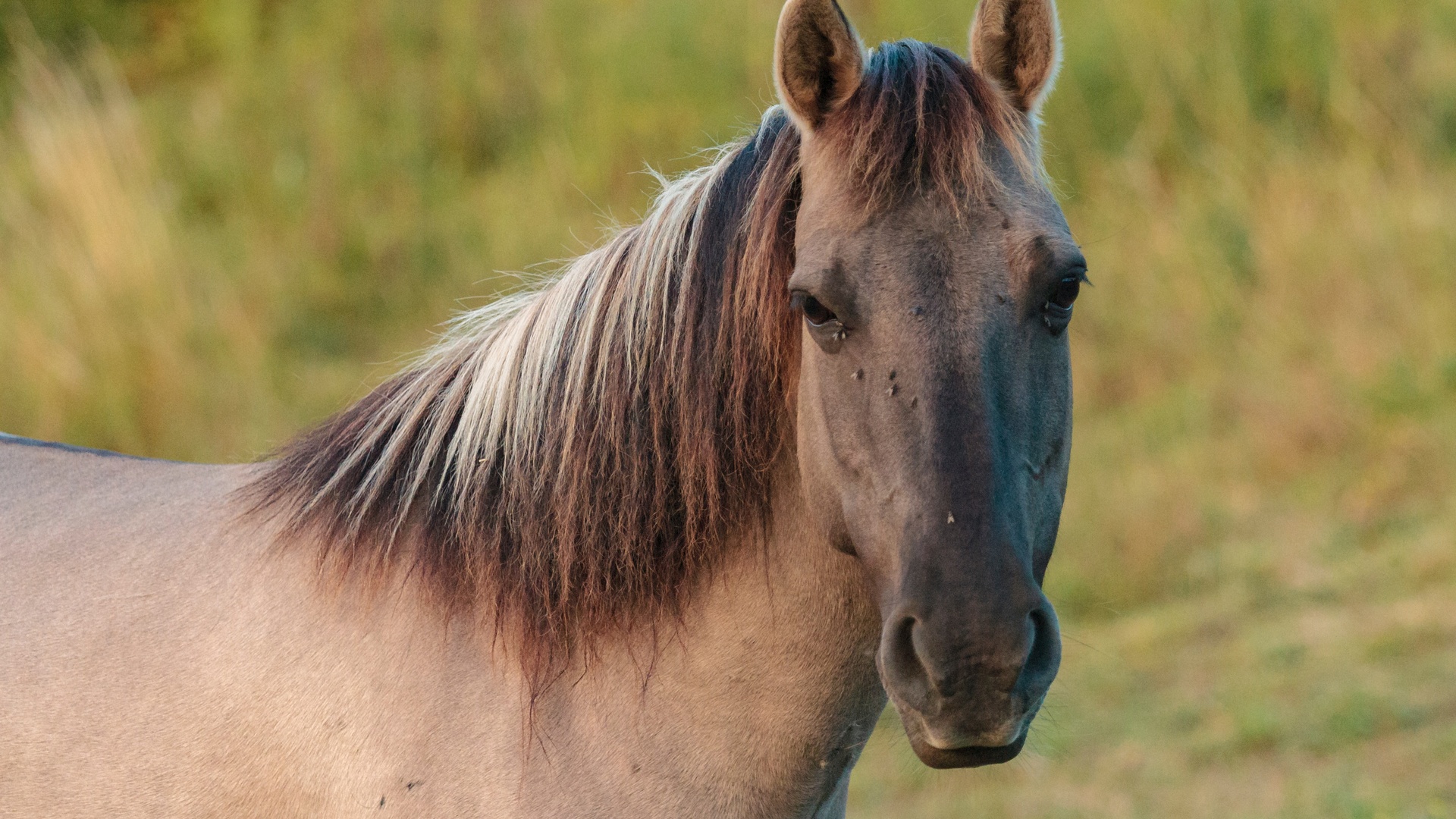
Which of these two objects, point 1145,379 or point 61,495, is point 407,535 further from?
point 1145,379

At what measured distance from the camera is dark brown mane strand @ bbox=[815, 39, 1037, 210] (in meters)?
1.83

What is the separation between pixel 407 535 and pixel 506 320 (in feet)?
1.34

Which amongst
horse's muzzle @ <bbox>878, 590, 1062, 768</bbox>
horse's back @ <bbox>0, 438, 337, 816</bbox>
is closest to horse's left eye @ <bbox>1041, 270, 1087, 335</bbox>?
horse's muzzle @ <bbox>878, 590, 1062, 768</bbox>

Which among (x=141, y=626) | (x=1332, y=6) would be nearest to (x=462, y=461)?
(x=141, y=626)

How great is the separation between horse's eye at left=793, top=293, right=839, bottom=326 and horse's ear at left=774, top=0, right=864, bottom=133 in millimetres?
285

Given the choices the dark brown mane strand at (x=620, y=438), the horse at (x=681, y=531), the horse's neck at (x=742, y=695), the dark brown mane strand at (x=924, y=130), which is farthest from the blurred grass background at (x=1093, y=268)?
the dark brown mane strand at (x=924, y=130)

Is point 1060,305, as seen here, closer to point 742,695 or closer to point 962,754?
point 962,754

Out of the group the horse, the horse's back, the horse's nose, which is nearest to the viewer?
the horse's nose

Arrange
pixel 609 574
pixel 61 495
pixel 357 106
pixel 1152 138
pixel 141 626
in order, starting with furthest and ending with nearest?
pixel 357 106 → pixel 1152 138 → pixel 61 495 → pixel 141 626 → pixel 609 574

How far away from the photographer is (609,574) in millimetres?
2006

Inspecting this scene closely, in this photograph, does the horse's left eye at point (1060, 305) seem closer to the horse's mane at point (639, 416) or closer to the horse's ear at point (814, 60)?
the horse's mane at point (639, 416)

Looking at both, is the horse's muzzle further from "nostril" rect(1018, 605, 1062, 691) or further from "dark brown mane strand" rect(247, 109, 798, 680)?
"dark brown mane strand" rect(247, 109, 798, 680)

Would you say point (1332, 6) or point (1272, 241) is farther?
point (1332, 6)

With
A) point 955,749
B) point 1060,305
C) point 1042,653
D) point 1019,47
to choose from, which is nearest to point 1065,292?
point 1060,305
